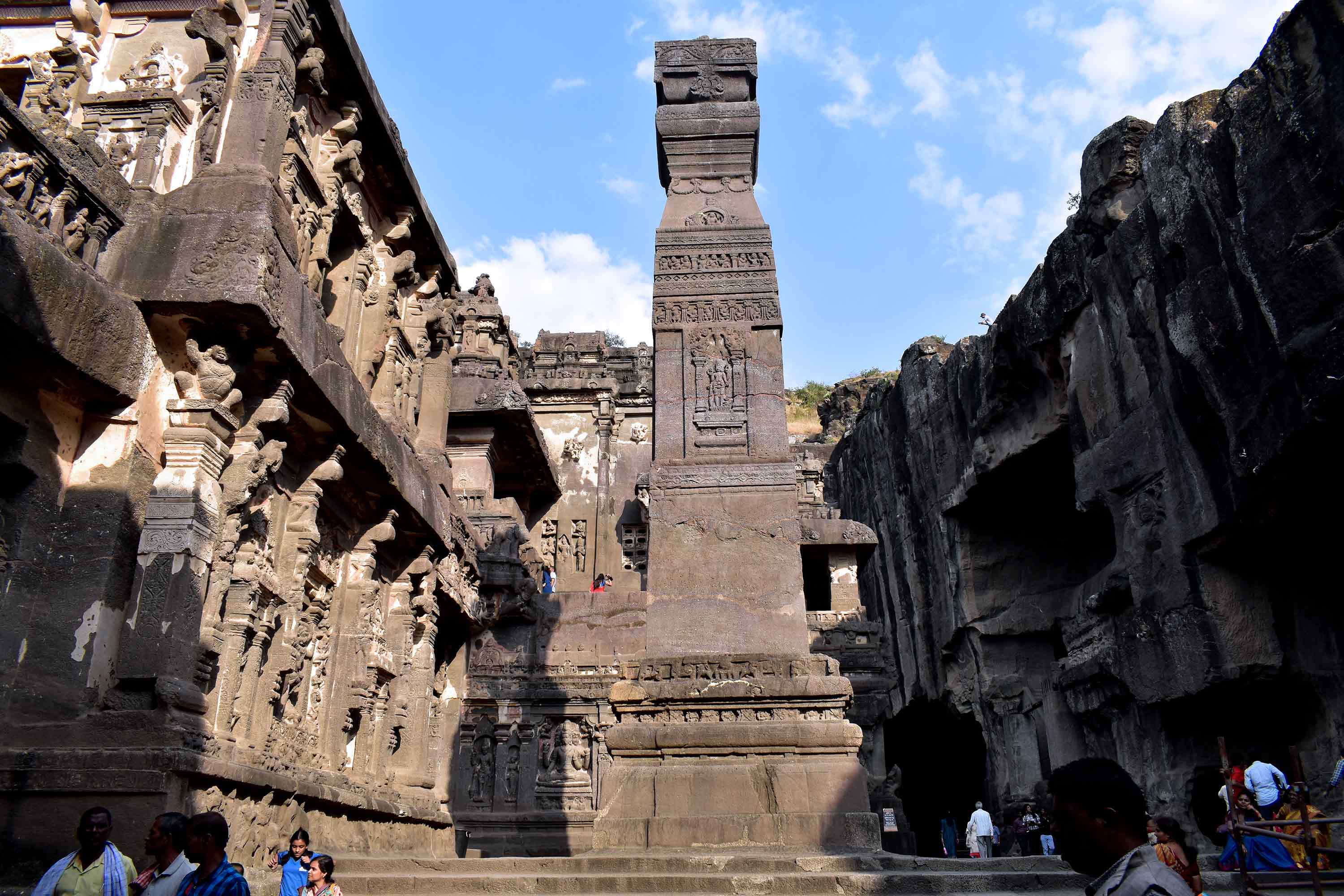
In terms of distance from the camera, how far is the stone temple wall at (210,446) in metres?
5.43

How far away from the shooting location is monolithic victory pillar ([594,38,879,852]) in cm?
561

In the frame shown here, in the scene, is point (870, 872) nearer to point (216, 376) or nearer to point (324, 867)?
point (324, 867)

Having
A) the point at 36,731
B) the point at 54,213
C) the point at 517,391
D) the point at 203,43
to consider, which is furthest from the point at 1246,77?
the point at 36,731

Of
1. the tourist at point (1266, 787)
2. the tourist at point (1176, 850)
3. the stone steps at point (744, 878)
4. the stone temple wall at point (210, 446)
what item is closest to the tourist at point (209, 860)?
the stone steps at point (744, 878)

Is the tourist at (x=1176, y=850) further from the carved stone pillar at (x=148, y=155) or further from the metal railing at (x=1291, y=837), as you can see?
the carved stone pillar at (x=148, y=155)

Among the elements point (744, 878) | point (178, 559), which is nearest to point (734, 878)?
point (744, 878)

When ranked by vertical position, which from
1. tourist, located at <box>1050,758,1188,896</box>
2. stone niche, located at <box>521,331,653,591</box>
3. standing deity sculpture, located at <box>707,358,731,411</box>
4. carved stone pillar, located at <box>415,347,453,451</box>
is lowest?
tourist, located at <box>1050,758,1188,896</box>

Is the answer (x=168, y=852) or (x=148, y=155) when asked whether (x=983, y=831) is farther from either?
(x=148, y=155)

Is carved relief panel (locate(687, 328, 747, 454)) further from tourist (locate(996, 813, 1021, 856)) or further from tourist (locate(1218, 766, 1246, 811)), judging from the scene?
tourist (locate(996, 813, 1021, 856))

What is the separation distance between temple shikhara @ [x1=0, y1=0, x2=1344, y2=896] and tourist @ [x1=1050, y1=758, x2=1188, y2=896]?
9.58ft

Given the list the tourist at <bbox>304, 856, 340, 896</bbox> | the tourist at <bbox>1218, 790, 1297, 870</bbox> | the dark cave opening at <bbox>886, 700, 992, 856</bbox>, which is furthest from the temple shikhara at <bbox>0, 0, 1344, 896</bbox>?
the dark cave opening at <bbox>886, 700, 992, 856</bbox>

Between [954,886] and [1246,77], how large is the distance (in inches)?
395

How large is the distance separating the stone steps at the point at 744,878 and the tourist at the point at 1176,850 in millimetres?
1065

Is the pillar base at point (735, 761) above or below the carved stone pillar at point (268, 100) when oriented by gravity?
below
